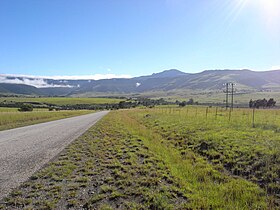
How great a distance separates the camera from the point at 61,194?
6.45m

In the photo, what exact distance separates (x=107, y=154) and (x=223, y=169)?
19.7ft

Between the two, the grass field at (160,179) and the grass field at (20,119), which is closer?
the grass field at (160,179)

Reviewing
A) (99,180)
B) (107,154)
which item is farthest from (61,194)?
(107,154)

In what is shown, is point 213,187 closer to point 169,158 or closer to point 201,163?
point 201,163

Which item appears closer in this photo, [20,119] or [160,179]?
[160,179]

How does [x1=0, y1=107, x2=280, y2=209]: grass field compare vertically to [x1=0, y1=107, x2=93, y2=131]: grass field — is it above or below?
above

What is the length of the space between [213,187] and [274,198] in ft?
5.84

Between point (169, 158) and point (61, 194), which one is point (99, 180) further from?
point (169, 158)

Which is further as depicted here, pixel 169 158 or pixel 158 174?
pixel 169 158

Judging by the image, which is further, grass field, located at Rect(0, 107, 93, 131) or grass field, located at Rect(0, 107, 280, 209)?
grass field, located at Rect(0, 107, 93, 131)

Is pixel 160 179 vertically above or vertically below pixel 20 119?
above

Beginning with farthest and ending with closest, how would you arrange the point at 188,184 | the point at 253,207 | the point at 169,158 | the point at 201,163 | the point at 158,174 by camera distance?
1. the point at 169,158
2. the point at 201,163
3. the point at 158,174
4. the point at 188,184
5. the point at 253,207

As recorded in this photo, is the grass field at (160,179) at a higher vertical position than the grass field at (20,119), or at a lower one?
higher

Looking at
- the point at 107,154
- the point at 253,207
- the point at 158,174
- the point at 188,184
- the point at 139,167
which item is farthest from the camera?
the point at 107,154
